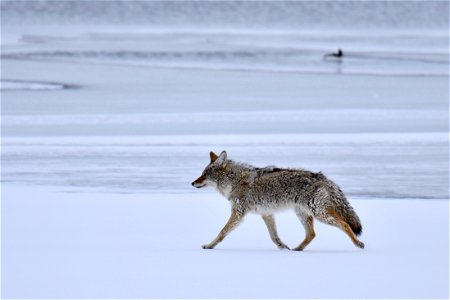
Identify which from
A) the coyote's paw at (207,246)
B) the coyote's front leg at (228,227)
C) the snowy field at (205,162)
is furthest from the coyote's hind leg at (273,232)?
the coyote's paw at (207,246)

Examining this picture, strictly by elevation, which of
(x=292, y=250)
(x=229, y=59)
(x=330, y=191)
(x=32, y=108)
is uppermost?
(x=229, y=59)

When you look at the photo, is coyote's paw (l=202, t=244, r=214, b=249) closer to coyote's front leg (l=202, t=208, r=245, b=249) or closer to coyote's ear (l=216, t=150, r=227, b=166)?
coyote's front leg (l=202, t=208, r=245, b=249)

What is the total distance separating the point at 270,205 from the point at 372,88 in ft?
52.1

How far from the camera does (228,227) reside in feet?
28.6

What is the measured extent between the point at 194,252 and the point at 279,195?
0.99 metres

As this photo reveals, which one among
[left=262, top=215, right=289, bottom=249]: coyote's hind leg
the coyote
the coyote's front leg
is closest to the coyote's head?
the coyote

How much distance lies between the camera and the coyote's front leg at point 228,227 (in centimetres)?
855

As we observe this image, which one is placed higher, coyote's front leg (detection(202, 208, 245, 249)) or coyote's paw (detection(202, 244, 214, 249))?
coyote's front leg (detection(202, 208, 245, 249))

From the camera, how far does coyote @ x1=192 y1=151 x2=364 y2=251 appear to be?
8.33 m

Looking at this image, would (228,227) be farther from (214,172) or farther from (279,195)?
(214,172)

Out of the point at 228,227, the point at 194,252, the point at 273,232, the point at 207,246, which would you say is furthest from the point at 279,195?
the point at 194,252

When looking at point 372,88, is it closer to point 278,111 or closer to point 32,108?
point 278,111

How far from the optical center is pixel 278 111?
65.8 feet

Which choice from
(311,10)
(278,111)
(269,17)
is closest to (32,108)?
(278,111)
